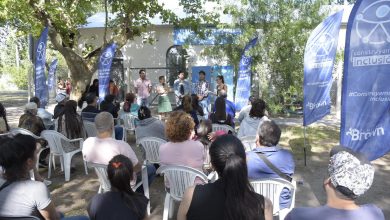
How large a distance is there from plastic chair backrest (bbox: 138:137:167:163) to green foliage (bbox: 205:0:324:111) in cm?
676

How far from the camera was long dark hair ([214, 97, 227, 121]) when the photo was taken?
287 inches

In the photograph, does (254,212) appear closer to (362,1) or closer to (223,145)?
(223,145)

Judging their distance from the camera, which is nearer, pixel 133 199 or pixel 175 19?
pixel 133 199

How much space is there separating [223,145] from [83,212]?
11.0 feet

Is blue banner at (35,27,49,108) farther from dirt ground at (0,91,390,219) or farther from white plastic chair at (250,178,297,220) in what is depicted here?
white plastic chair at (250,178,297,220)

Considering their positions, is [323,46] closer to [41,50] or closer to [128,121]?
[128,121]

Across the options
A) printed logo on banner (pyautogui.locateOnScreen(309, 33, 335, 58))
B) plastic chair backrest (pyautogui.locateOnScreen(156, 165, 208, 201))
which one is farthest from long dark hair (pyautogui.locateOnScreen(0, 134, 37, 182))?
printed logo on banner (pyautogui.locateOnScreen(309, 33, 335, 58))

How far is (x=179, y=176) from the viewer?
410 centimetres

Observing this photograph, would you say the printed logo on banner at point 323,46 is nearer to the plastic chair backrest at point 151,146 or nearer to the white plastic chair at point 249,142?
the white plastic chair at point 249,142

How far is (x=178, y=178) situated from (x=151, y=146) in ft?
5.25

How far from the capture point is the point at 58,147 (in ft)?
20.6

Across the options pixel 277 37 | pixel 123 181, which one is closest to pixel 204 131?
pixel 123 181

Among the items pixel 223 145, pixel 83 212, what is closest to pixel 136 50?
pixel 83 212

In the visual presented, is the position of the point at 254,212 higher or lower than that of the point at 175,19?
lower
